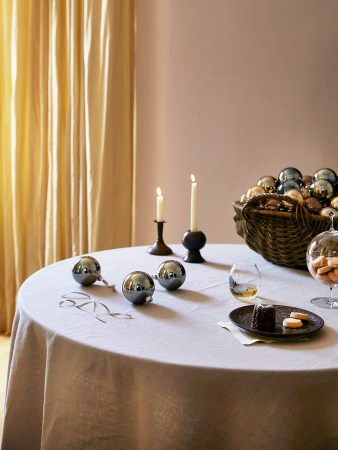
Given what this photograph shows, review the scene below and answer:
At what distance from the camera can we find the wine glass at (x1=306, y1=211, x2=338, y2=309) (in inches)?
51.9

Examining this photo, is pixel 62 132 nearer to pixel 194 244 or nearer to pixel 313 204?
pixel 194 244

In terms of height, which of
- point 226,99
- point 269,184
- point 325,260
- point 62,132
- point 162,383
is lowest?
point 162,383

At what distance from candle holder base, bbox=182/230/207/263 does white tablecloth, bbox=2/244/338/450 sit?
1.40 ft

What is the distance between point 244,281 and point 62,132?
1.95m

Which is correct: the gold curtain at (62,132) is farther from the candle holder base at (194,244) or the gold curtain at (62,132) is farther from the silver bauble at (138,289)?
the silver bauble at (138,289)

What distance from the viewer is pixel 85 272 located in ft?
4.86

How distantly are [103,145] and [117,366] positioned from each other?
194 centimetres

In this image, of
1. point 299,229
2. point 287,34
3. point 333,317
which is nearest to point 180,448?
point 333,317

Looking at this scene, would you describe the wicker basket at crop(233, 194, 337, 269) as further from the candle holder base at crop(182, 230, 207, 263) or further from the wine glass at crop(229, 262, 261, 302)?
the wine glass at crop(229, 262, 261, 302)

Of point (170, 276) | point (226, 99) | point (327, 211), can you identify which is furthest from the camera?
point (226, 99)

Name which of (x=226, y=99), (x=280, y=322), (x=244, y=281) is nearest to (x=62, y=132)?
(x=226, y=99)

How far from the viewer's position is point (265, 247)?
1705mm

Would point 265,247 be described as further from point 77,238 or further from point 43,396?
point 77,238

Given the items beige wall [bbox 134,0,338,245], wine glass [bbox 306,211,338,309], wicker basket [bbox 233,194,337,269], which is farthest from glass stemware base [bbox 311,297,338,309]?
beige wall [bbox 134,0,338,245]
